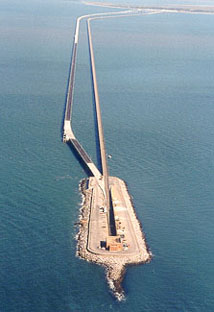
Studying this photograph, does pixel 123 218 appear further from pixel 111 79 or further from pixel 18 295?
pixel 111 79

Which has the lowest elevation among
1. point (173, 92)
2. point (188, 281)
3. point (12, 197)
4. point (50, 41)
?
point (188, 281)

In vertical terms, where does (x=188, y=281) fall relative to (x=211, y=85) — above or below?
below

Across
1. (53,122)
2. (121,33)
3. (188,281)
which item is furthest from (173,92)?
(121,33)

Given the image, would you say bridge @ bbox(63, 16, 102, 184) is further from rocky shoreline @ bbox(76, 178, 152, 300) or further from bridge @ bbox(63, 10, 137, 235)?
rocky shoreline @ bbox(76, 178, 152, 300)

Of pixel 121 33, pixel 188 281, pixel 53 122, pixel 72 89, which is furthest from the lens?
pixel 121 33

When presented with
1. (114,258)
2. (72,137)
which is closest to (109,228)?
(114,258)

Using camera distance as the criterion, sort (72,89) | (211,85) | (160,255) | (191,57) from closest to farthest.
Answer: (160,255) < (72,89) < (211,85) < (191,57)

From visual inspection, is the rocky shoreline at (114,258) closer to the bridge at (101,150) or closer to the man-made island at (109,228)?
the man-made island at (109,228)

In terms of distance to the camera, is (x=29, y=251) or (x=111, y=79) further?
(x=111, y=79)

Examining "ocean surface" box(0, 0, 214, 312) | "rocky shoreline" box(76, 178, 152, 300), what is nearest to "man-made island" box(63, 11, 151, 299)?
"rocky shoreline" box(76, 178, 152, 300)
